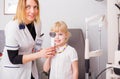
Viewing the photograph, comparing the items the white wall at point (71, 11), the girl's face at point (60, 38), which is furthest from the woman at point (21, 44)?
the white wall at point (71, 11)

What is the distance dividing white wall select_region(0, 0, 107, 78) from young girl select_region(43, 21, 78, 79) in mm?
815

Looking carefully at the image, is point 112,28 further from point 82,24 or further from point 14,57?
point 82,24

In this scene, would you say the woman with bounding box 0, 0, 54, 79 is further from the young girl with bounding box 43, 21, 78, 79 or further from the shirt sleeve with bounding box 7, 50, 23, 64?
the young girl with bounding box 43, 21, 78, 79

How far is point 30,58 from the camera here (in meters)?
1.45

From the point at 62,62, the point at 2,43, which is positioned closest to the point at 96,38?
the point at 62,62

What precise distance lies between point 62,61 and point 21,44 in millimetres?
383

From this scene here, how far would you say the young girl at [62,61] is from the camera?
1683mm

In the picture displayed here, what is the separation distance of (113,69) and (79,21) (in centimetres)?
130

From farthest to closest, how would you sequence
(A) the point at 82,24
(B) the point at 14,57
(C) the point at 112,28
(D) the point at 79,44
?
(A) the point at 82,24 → (D) the point at 79,44 → (C) the point at 112,28 → (B) the point at 14,57

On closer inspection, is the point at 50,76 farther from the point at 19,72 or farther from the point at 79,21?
the point at 79,21

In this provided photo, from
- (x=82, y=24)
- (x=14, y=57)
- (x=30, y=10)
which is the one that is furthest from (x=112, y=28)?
(x=82, y=24)

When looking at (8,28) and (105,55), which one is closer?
(8,28)

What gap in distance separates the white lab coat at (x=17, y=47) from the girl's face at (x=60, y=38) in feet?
0.63

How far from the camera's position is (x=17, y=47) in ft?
4.85
